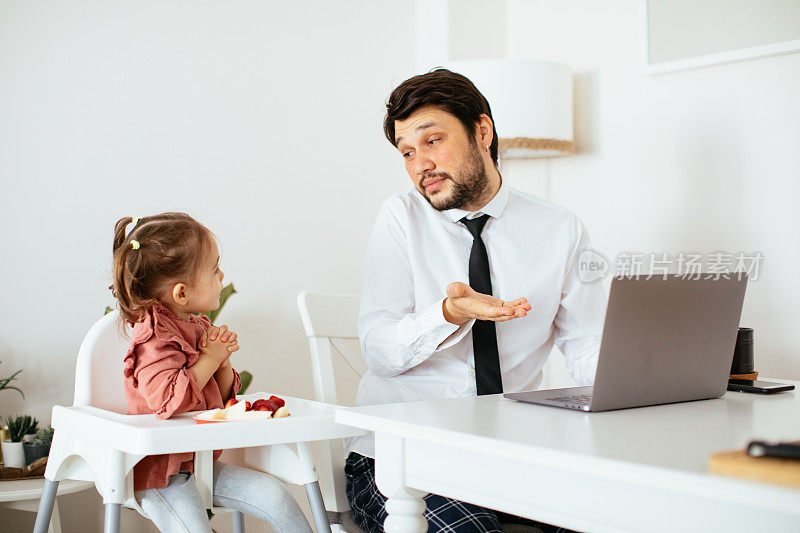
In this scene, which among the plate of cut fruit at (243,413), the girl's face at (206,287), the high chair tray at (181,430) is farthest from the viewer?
the girl's face at (206,287)

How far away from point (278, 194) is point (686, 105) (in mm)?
1255

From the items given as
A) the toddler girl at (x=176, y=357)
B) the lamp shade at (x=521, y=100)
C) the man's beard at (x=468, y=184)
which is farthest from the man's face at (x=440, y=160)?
the lamp shade at (x=521, y=100)

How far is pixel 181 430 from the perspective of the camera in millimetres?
1182

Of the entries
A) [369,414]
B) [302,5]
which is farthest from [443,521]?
[302,5]

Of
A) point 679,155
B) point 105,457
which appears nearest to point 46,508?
point 105,457

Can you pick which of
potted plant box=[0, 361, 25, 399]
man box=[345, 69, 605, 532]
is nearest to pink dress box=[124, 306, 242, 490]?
man box=[345, 69, 605, 532]

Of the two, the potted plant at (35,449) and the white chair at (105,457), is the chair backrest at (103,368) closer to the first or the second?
the white chair at (105,457)

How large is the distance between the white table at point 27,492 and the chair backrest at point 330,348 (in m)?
0.58

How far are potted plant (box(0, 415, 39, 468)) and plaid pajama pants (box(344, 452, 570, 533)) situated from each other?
0.80m

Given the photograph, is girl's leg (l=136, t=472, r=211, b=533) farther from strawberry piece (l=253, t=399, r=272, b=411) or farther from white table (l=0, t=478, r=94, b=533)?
white table (l=0, t=478, r=94, b=533)

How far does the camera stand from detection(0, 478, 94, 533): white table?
→ 1684mm

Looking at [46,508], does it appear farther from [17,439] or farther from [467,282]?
[467,282]

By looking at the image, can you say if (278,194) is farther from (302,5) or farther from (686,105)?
(686,105)

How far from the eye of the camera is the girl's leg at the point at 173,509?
4.37 ft
